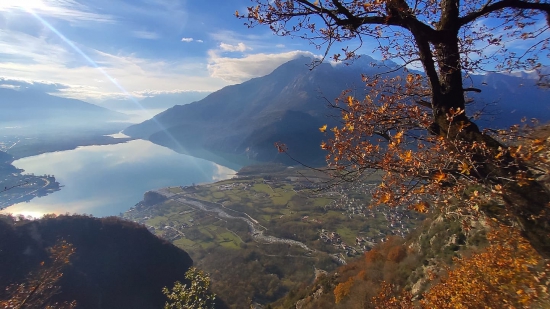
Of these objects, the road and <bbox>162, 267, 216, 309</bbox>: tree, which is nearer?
<bbox>162, 267, 216, 309</bbox>: tree

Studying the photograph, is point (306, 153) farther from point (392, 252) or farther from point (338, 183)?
point (338, 183)

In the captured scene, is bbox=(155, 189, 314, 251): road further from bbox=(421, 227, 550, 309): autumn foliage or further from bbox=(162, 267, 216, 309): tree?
bbox=(421, 227, 550, 309): autumn foliage

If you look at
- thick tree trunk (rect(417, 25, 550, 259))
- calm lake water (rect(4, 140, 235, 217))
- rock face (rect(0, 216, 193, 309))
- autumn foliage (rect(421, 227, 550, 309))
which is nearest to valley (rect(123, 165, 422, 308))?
rock face (rect(0, 216, 193, 309))

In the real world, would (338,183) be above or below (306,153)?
above

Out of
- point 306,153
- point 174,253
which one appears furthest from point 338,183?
point 306,153

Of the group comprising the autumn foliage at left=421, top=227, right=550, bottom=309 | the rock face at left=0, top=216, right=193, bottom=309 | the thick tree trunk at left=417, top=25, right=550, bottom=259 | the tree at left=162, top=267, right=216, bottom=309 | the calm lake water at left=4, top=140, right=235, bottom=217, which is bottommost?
the calm lake water at left=4, top=140, right=235, bottom=217

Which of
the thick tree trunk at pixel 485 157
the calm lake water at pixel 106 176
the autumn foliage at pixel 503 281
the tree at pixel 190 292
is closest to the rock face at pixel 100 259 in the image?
the tree at pixel 190 292
